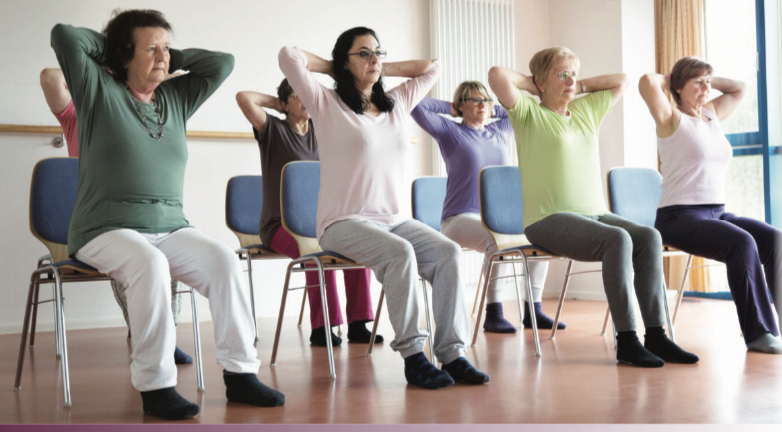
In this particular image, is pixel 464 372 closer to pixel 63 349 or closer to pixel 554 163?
pixel 554 163

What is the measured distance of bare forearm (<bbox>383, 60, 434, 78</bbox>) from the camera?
10.7 ft

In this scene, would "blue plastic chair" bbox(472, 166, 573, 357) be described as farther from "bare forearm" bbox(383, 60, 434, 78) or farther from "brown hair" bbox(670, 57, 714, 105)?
"brown hair" bbox(670, 57, 714, 105)

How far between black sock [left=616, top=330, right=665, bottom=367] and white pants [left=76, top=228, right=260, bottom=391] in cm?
136

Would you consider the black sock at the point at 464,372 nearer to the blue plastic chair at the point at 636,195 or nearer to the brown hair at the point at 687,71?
the blue plastic chair at the point at 636,195

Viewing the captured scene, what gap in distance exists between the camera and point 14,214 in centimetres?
446

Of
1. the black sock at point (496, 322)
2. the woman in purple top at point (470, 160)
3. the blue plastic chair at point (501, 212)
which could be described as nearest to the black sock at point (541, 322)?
the woman in purple top at point (470, 160)

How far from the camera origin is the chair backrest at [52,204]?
10.3 ft

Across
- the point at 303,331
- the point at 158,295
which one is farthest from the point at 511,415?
the point at 303,331

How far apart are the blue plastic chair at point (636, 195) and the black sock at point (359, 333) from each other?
3.73 ft

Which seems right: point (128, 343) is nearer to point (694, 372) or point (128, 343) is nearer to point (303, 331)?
point (303, 331)

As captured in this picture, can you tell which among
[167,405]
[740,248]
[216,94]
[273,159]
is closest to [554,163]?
[740,248]

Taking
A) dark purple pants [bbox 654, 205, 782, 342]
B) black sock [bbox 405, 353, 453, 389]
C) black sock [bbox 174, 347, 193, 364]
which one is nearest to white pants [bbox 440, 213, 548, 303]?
dark purple pants [bbox 654, 205, 782, 342]

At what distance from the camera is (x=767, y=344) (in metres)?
3.15

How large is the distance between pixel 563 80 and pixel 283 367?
1606 millimetres
